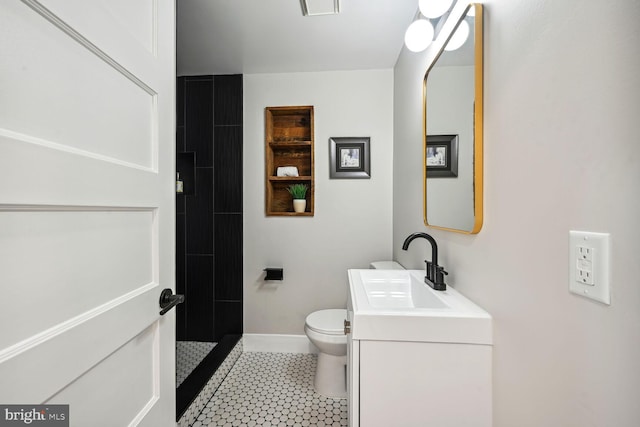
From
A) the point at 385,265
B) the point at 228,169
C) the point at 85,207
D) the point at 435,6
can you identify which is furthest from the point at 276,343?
the point at 435,6

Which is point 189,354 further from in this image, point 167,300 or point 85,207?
point 85,207

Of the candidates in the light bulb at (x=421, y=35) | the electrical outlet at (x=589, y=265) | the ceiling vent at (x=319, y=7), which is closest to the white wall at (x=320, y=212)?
the ceiling vent at (x=319, y=7)

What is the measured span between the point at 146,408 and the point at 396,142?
84.2 inches

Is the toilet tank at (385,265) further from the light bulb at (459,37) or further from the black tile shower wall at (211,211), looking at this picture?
the light bulb at (459,37)

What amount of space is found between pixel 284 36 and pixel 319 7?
1.31ft

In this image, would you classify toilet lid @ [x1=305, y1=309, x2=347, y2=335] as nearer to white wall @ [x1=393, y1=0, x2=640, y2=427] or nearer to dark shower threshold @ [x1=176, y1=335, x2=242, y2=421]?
dark shower threshold @ [x1=176, y1=335, x2=242, y2=421]

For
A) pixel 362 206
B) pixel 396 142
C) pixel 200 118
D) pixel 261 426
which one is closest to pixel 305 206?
pixel 362 206

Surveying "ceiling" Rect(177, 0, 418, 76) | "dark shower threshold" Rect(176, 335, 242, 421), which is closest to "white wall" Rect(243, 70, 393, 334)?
"ceiling" Rect(177, 0, 418, 76)

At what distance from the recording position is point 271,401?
68.2 inches

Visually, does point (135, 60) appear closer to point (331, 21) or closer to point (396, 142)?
point (331, 21)

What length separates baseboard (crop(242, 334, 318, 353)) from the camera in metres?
2.38

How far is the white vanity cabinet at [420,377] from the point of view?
2.87 ft

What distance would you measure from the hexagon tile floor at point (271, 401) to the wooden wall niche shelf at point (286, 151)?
1.22 m

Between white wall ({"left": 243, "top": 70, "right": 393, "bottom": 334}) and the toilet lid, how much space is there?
1.31 ft
